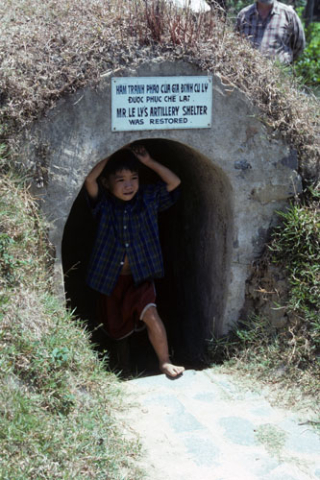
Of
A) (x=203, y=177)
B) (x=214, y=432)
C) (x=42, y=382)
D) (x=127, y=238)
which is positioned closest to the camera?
(x=42, y=382)

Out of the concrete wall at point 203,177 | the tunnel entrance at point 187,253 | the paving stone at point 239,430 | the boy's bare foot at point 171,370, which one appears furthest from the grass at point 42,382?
the tunnel entrance at point 187,253

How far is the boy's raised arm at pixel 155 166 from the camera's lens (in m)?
4.70

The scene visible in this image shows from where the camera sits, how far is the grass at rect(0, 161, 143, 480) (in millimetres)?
3051

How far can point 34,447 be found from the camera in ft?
9.95

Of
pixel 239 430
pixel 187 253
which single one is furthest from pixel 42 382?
pixel 187 253

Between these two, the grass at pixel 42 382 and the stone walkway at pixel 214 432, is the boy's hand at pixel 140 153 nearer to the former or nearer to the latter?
the grass at pixel 42 382

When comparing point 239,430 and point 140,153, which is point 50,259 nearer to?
point 140,153

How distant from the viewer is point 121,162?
477cm

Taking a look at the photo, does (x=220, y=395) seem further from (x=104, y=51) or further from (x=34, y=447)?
(x=104, y=51)

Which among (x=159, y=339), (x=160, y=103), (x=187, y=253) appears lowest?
(x=159, y=339)

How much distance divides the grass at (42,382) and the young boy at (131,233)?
662 mm

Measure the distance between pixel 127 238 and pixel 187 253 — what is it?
1139 millimetres

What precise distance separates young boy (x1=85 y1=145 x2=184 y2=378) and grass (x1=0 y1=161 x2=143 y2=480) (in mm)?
662

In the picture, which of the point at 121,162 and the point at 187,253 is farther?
the point at 187,253
